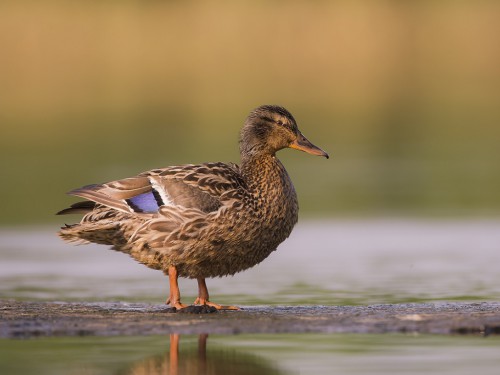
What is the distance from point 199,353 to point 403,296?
9.89 ft

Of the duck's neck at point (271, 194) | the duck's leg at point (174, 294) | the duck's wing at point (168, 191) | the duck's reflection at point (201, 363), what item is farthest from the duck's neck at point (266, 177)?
the duck's reflection at point (201, 363)

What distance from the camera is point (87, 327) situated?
852cm

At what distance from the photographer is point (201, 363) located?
7.57 m

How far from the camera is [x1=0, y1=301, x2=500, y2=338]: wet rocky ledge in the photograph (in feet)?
27.6

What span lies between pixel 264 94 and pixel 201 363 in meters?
25.5

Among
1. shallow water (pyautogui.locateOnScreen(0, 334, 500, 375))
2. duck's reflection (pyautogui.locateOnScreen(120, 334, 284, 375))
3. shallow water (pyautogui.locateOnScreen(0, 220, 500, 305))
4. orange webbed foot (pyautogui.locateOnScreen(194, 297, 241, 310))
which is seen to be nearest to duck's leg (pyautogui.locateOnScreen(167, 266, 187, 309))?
orange webbed foot (pyautogui.locateOnScreen(194, 297, 241, 310))

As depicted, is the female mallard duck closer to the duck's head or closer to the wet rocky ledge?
the duck's head

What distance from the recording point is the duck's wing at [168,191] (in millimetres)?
9859

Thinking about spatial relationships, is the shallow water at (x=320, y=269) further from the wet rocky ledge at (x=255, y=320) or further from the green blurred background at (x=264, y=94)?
the green blurred background at (x=264, y=94)

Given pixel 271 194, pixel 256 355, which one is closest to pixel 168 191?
pixel 271 194

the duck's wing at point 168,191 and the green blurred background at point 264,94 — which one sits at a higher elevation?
the green blurred background at point 264,94

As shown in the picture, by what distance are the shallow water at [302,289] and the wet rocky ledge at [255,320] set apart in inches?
6.7

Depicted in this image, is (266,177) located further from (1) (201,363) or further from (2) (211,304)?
(1) (201,363)

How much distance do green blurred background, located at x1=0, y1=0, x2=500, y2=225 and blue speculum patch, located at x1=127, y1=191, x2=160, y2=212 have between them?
21.9 feet
